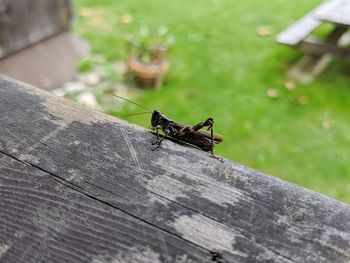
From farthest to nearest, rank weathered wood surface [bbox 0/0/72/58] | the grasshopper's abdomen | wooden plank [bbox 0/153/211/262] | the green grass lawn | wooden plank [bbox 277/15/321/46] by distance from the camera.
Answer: wooden plank [bbox 277/15/321/46], the green grass lawn, weathered wood surface [bbox 0/0/72/58], the grasshopper's abdomen, wooden plank [bbox 0/153/211/262]

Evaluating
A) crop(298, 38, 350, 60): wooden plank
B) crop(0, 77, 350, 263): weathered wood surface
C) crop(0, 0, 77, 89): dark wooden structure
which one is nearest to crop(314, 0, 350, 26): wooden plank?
crop(298, 38, 350, 60): wooden plank

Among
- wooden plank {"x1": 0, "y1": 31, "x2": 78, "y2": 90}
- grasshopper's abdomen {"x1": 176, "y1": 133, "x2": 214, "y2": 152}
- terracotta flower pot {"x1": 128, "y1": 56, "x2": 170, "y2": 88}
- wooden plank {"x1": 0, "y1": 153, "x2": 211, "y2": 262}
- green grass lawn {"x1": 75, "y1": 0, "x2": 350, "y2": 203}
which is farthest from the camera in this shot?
terracotta flower pot {"x1": 128, "y1": 56, "x2": 170, "y2": 88}

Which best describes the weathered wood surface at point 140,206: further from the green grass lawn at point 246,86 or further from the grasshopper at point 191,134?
the green grass lawn at point 246,86

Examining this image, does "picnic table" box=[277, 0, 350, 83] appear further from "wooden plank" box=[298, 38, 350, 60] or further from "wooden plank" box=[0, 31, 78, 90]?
"wooden plank" box=[0, 31, 78, 90]

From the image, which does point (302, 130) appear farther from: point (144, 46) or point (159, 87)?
point (144, 46)

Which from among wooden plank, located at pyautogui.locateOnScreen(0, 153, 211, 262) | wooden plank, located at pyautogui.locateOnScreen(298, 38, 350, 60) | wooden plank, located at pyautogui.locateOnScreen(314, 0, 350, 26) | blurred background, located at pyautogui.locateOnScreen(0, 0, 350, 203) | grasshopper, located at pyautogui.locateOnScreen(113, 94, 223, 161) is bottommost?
blurred background, located at pyautogui.locateOnScreen(0, 0, 350, 203)

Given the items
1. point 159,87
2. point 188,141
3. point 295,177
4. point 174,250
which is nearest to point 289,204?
point 174,250

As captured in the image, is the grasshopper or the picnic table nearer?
the grasshopper
